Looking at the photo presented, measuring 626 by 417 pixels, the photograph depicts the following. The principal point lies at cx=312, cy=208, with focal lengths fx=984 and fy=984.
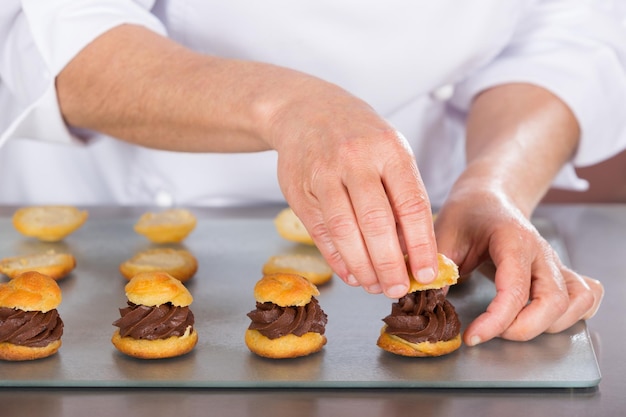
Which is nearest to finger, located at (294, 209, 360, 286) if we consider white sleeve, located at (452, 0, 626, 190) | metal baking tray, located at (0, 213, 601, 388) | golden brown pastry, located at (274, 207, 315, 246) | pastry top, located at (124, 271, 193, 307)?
metal baking tray, located at (0, 213, 601, 388)

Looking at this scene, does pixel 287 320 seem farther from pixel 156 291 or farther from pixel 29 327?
pixel 29 327

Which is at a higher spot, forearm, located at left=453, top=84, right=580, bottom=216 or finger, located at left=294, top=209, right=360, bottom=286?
finger, located at left=294, top=209, right=360, bottom=286

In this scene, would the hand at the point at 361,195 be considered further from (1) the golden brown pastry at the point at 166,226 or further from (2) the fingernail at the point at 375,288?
(1) the golden brown pastry at the point at 166,226

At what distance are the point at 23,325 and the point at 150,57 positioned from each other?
541 mm

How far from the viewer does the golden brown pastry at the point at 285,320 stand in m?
1.35

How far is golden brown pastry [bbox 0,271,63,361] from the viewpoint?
4.39 feet

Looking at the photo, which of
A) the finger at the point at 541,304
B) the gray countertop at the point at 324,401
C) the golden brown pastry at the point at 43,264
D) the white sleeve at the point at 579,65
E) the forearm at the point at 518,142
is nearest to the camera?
the gray countertop at the point at 324,401

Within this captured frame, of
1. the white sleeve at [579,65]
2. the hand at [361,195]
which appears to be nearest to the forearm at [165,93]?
the hand at [361,195]

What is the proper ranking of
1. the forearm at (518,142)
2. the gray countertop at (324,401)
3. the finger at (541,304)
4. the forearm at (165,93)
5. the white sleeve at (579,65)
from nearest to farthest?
the gray countertop at (324,401) < the finger at (541,304) < the forearm at (165,93) < the forearm at (518,142) < the white sleeve at (579,65)

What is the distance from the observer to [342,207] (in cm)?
125

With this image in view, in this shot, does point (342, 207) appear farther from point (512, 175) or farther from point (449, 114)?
point (449, 114)

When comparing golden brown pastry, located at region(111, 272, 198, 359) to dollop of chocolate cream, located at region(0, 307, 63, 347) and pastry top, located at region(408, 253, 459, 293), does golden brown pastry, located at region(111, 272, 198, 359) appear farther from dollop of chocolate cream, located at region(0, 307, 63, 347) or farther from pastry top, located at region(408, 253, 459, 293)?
pastry top, located at region(408, 253, 459, 293)

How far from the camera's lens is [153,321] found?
4.55 feet

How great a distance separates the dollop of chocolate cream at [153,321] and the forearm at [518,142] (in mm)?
559
